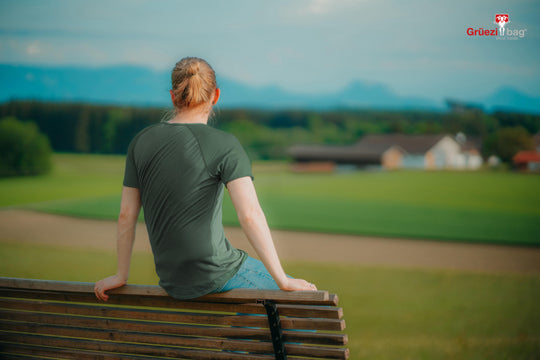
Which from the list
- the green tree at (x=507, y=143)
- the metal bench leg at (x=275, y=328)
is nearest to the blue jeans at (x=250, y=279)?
the metal bench leg at (x=275, y=328)

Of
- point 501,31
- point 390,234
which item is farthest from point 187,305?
point 501,31

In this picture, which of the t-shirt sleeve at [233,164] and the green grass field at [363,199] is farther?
the green grass field at [363,199]

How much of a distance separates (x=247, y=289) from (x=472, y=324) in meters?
4.61

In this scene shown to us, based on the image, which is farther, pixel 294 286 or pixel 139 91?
pixel 139 91

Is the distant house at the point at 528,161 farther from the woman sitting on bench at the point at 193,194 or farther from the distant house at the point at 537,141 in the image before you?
the woman sitting on bench at the point at 193,194

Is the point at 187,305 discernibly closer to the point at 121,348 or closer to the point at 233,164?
the point at 121,348

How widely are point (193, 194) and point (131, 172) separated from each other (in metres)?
0.25

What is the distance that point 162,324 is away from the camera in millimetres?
1787

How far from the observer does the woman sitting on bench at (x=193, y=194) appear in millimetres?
1510

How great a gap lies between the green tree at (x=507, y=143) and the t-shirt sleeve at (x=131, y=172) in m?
12.1

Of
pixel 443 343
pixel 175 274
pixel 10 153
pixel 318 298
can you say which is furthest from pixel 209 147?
pixel 10 153

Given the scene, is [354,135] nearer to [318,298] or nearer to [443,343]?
[443,343]

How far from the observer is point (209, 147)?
150cm

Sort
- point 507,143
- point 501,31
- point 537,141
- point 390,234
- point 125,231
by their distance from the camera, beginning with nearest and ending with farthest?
point 125,231 < point 501,31 < point 537,141 < point 507,143 < point 390,234
